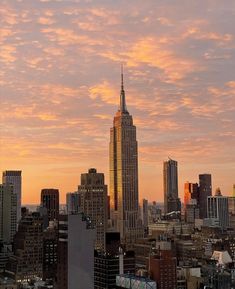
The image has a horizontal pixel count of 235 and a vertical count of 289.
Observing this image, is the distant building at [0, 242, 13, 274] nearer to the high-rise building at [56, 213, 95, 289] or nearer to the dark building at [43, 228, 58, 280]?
the dark building at [43, 228, 58, 280]

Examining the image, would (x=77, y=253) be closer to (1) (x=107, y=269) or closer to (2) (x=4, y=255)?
(1) (x=107, y=269)

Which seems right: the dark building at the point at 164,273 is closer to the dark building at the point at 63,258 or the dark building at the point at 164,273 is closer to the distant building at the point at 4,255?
the dark building at the point at 63,258

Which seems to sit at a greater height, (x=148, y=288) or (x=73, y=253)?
(x=73, y=253)

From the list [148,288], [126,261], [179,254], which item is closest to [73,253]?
[148,288]

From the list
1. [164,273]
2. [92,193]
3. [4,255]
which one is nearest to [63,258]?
[164,273]

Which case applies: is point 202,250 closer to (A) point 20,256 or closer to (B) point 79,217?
(A) point 20,256
